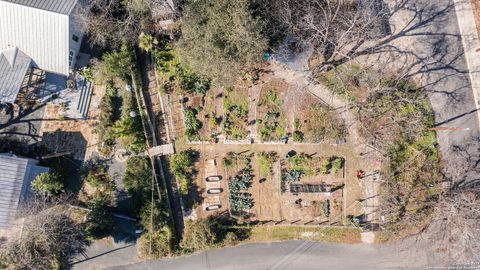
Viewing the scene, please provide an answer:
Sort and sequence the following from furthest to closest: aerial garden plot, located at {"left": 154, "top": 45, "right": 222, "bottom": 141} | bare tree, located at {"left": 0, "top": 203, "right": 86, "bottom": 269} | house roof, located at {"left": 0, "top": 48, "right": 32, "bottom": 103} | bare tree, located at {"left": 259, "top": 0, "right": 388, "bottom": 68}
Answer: aerial garden plot, located at {"left": 154, "top": 45, "right": 222, "bottom": 141}
house roof, located at {"left": 0, "top": 48, "right": 32, "bottom": 103}
bare tree, located at {"left": 259, "top": 0, "right": 388, "bottom": 68}
bare tree, located at {"left": 0, "top": 203, "right": 86, "bottom": 269}

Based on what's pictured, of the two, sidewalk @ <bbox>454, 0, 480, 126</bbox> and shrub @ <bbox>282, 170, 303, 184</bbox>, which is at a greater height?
sidewalk @ <bbox>454, 0, 480, 126</bbox>

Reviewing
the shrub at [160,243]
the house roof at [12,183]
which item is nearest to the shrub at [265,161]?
the shrub at [160,243]

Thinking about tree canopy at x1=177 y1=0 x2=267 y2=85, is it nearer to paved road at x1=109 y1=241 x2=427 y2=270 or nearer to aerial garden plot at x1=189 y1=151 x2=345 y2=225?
aerial garden plot at x1=189 y1=151 x2=345 y2=225

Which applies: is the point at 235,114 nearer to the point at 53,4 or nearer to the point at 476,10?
the point at 53,4

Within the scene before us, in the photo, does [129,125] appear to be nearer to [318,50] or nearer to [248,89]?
[248,89]

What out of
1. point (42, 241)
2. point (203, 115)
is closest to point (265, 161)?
point (203, 115)

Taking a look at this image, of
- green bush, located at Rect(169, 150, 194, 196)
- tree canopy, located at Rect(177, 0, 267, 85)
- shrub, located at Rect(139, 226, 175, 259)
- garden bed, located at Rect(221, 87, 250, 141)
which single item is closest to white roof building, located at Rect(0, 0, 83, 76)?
tree canopy, located at Rect(177, 0, 267, 85)

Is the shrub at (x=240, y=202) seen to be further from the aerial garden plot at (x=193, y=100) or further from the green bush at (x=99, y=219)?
the green bush at (x=99, y=219)

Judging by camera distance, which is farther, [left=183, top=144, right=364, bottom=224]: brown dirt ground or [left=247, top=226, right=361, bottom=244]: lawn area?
[left=183, top=144, right=364, bottom=224]: brown dirt ground
